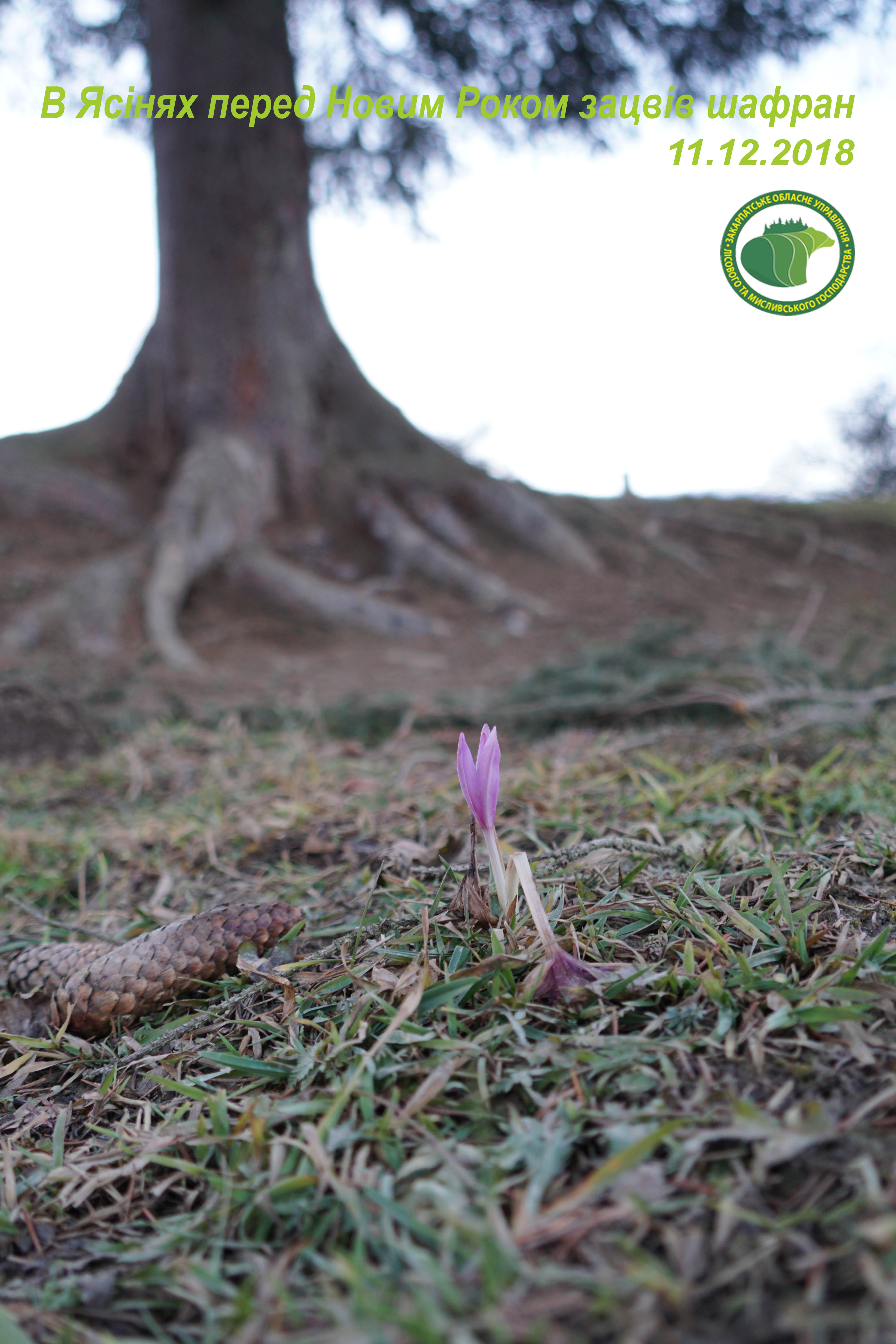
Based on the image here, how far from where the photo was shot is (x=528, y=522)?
941 cm

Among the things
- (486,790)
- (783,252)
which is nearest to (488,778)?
(486,790)

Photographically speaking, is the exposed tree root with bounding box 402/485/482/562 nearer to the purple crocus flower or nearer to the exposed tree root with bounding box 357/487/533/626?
the exposed tree root with bounding box 357/487/533/626

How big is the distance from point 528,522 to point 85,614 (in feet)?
16.5

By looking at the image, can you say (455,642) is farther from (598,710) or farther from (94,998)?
(94,998)

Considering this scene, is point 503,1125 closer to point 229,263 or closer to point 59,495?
point 59,495

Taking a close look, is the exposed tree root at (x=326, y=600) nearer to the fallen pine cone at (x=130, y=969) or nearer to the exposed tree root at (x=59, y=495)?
the exposed tree root at (x=59, y=495)

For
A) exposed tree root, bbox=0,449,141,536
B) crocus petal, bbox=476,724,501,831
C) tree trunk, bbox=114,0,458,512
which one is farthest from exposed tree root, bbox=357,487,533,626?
crocus petal, bbox=476,724,501,831

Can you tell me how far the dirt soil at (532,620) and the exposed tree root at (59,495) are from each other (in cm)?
14

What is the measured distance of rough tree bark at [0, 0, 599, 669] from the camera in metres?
8.20

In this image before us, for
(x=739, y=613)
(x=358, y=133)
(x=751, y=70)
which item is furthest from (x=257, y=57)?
(x=739, y=613)

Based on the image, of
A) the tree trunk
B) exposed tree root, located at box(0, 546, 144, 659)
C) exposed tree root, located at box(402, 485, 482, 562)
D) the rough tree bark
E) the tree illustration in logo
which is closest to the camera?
the tree illustration in logo

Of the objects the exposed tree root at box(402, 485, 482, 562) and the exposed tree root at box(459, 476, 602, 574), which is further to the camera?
the exposed tree root at box(459, 476, 602, 574)

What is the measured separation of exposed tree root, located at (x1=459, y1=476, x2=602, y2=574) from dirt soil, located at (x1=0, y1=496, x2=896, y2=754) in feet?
0.64

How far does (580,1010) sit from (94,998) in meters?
0.73
